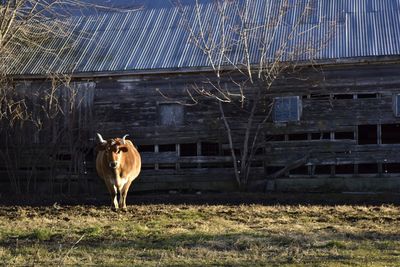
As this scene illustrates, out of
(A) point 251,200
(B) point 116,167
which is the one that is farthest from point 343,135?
(B) point 116,167

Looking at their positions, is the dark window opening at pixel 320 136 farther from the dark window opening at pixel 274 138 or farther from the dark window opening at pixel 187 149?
the dark window opening at pixel 187 149

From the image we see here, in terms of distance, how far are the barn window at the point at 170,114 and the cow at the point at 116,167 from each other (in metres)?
4.36

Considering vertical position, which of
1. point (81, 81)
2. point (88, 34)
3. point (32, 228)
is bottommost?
point (32, 228)

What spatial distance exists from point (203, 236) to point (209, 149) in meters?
9.83

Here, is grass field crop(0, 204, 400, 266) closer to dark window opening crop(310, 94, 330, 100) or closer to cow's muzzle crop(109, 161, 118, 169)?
cow's muzzle crop(109, 161, 118, 169)

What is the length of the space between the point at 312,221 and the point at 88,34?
39.9 ft

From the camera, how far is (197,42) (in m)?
17.1

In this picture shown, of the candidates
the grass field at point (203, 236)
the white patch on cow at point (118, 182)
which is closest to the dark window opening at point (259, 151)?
the grass field at point (203, 236)

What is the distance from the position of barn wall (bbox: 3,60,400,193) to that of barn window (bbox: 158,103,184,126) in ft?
0.10

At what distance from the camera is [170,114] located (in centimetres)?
1805

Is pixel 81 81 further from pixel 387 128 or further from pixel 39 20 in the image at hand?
pixel 387 128

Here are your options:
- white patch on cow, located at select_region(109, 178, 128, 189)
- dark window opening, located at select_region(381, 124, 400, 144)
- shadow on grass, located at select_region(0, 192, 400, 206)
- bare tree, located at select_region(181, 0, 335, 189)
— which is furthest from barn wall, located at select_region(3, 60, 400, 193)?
white patch on cow, located at select_region(109, 178, 128, 189)

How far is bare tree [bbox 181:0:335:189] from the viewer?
16.8 meters

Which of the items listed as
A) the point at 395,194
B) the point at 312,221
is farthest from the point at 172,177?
the point at 312,221
